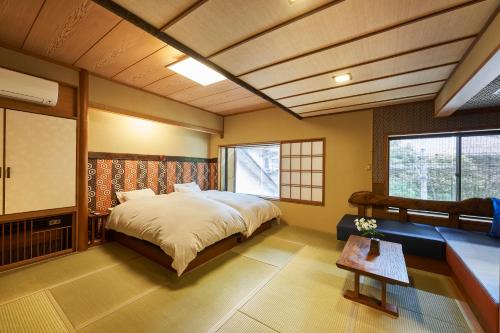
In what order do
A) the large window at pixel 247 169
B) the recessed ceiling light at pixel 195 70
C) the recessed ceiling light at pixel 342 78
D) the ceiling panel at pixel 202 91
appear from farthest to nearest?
the large window at pixel 247 169 < the ceiling panel at pixel 202 91 < the recessed ceiling light at pixel 195 70 < the recessed ceiling light at pixel 342 78

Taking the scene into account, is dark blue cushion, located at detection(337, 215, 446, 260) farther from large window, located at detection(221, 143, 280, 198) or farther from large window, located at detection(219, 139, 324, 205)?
large window, located at detection(221, 143, 280, 198)

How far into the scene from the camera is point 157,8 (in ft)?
4.55

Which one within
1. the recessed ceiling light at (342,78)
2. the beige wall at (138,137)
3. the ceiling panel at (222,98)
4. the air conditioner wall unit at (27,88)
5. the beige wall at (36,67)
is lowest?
the beige wall at (138,137)

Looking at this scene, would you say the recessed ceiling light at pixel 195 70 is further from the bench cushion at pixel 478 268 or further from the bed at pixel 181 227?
the bench cushion at pixel 478 268

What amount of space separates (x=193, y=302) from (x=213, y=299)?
18 centimetres

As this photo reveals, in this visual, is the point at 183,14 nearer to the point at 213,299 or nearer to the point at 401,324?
the point at 213,299

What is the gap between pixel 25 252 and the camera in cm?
258

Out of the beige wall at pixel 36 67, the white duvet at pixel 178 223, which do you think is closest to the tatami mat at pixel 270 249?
the white duvet at pixel 178 223

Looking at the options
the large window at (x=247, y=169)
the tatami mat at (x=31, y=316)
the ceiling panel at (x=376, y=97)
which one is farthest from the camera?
the large window at (x=247, y=169)

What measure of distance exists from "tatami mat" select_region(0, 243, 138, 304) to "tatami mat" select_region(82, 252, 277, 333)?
1013mm

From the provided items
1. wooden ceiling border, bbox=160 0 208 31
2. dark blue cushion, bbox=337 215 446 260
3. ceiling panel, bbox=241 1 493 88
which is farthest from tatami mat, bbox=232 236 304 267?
wooden ceiling border, bbox=160 0 208 31

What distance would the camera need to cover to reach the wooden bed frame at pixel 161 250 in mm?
2465

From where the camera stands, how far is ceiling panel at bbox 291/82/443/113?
262 centimetres

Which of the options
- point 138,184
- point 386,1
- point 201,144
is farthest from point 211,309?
point 201,144
